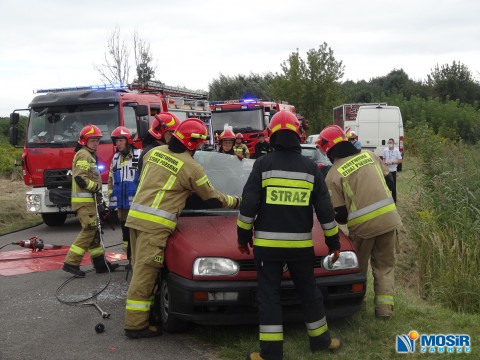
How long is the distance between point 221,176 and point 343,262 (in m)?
1.79

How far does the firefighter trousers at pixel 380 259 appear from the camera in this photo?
18.6 feet

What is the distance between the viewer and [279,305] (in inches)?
180

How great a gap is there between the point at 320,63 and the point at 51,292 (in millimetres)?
30651

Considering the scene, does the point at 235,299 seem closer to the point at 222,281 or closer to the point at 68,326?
the point at 222,281

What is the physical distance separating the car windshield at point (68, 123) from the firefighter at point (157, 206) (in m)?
6.25

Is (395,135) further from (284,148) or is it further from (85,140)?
(284,148)

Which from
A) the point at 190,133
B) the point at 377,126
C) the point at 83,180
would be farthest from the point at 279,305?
the point at 377,126

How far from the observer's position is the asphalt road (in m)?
5.00

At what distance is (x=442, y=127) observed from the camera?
3334 centimetres

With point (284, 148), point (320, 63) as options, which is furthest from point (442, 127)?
point (284, 148)

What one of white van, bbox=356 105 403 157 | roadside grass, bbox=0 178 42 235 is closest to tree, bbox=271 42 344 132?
white van, bbox=356 105 403 157

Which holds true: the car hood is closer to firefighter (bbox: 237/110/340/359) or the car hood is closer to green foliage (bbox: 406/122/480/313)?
firefighter (bbox: 237/110/340/359)

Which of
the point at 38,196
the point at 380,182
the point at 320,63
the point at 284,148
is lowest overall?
the point at 38,196

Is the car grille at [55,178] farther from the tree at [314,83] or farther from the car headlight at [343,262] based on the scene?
the tree at [314,83]
